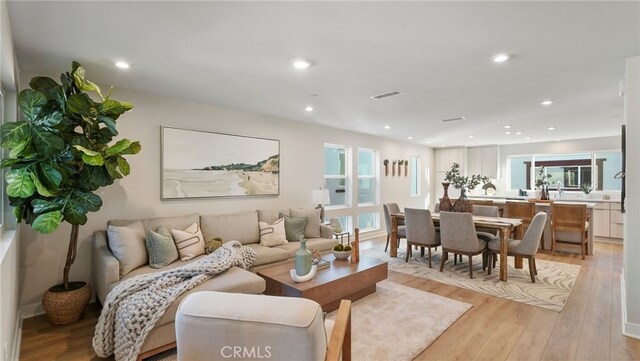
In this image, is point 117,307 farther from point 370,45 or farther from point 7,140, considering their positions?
point 370,45

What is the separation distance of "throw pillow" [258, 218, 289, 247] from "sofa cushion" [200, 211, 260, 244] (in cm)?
11

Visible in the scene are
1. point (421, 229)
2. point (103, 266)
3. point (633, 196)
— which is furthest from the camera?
point (421, 229)

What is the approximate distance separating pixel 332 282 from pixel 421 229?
7.29 ft

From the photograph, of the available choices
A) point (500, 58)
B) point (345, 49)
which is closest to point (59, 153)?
point (345, 49)

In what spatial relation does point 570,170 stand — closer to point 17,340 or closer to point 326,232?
point 326,232

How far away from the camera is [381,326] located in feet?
9.08

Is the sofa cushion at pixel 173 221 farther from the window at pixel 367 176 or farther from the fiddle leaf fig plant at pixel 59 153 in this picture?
the window at pixel 367 176

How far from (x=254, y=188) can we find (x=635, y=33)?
4.25m

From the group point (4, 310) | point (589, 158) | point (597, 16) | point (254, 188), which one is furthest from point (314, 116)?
point (589, 158)

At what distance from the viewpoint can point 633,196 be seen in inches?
103

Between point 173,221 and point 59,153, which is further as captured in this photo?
point 173,221

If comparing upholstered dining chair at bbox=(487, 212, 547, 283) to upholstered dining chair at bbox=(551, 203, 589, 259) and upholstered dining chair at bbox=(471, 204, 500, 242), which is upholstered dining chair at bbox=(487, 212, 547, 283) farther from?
upholstered dining chair at bbox=(551, 203, 589, 259)

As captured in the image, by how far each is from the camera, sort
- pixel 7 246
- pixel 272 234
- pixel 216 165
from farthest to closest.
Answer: pixel 216 165, pixel 272 234, pixel 7 246

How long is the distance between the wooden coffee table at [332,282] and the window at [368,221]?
3312 mm
